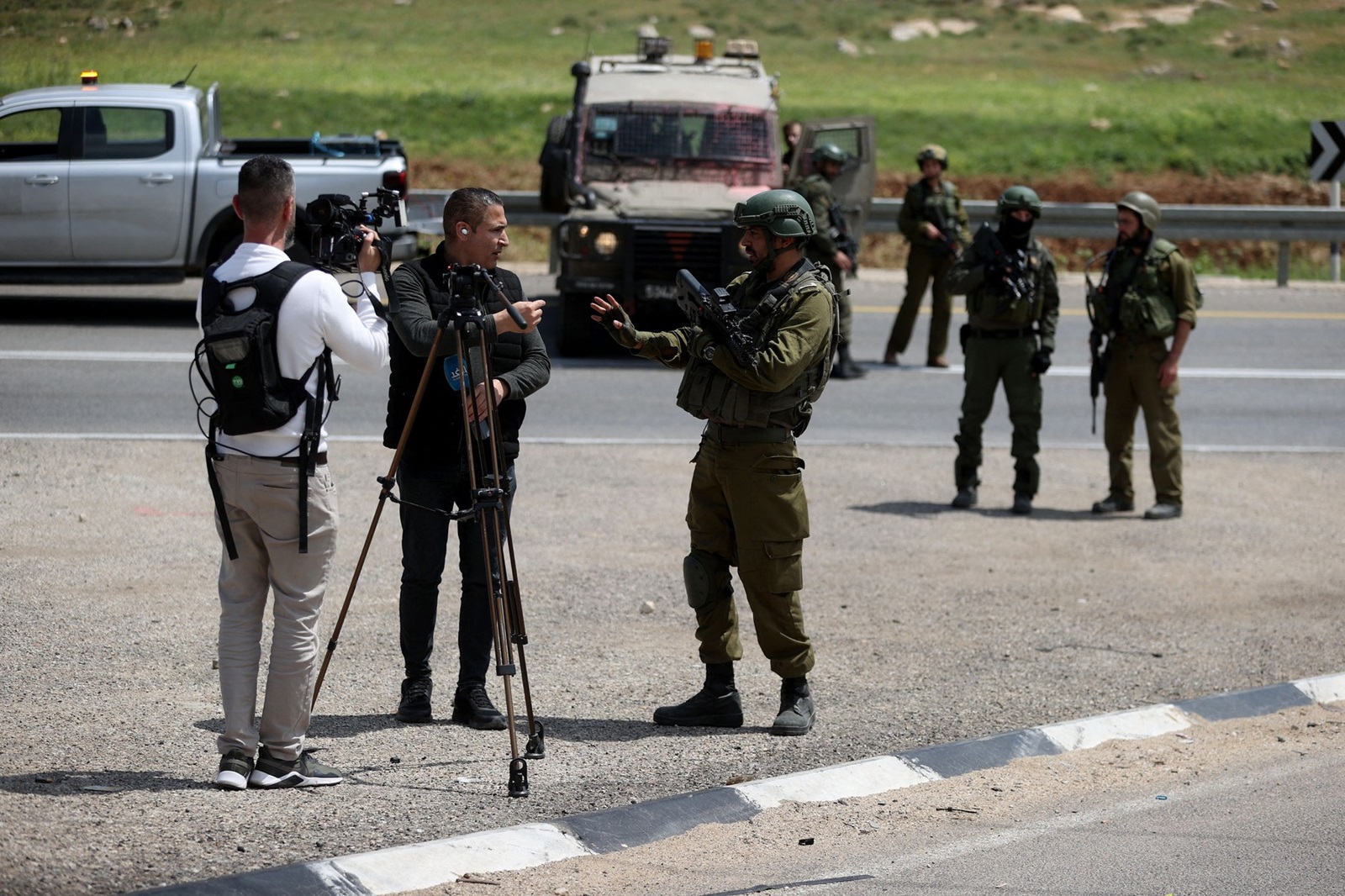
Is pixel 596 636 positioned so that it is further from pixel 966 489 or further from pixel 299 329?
pixel 966 489

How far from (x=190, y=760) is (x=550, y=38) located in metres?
53.4

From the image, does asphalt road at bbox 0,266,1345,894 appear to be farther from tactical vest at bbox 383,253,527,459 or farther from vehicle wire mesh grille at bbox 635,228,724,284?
vehicle wire mesh grille at bbox 635,228,724,284

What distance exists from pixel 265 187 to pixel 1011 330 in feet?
21.3

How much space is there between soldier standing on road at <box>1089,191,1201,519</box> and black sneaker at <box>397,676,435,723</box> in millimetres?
5699

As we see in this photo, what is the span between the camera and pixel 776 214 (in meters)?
5.89

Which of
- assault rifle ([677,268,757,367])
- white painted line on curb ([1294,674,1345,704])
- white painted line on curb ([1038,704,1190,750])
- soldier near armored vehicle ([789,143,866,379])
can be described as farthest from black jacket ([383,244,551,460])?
soldier near armored vehicle ([789,143,866,379])

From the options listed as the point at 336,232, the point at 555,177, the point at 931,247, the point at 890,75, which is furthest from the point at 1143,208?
the point at 890,75

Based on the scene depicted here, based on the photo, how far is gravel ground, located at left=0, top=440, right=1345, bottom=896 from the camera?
5.01m

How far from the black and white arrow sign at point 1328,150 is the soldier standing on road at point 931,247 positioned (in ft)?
19.7

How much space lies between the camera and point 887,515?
1016 centimetres

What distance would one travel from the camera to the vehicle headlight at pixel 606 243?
14.9 metres

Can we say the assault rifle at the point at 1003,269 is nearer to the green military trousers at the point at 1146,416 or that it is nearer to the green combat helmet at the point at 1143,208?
the green combat helmet at the point at 1143,208

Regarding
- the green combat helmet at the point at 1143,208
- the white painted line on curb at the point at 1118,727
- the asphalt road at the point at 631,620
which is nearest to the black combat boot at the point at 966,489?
the asphalt road at the point at 631,620

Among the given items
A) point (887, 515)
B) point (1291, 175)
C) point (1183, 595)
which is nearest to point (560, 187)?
point (887, 515)
